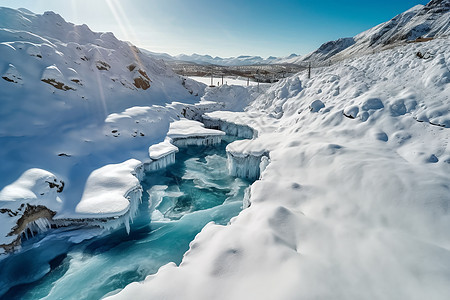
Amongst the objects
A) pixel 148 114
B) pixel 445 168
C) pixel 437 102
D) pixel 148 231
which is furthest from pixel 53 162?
pixel 437 102

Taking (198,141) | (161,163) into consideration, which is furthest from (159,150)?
(198,141)

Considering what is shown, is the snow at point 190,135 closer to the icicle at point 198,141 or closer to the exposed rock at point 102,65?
the icicle at point 198,141

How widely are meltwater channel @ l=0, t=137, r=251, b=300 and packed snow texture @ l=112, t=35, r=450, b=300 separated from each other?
307 centimetres

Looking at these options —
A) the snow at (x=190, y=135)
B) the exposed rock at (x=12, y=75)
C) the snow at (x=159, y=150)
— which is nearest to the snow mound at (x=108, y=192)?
the snow at (x=159, y=150)

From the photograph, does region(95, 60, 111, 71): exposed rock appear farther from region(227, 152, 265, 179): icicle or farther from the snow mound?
region(227, 152, 265, 179): icicle

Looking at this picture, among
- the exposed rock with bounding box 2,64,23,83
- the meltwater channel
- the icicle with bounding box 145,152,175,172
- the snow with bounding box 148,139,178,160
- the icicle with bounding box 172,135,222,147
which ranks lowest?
the meltwater channel

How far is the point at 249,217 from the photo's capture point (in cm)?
595

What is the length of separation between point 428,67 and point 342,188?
1209cm

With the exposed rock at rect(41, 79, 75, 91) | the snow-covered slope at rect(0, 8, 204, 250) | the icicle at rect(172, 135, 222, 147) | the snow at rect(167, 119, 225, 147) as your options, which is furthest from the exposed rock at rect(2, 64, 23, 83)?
the icicle at rect(172, 135, 222, 147)

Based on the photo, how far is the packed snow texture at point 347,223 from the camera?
376 centimetres

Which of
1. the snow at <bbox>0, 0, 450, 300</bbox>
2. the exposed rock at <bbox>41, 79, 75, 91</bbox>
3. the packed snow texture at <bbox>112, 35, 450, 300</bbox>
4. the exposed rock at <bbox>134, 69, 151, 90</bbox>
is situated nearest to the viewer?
the packed snow texture at <bbox>112, 35, 450, 300</bbox>

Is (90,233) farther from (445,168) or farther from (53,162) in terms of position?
(445,168)

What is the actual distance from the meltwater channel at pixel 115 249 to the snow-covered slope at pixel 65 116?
1.12m

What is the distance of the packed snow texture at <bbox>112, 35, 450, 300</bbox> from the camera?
12.3 ft
